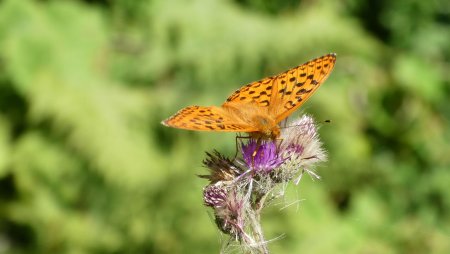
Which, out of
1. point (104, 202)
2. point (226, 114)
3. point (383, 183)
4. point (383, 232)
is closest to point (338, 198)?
point (383, 183)

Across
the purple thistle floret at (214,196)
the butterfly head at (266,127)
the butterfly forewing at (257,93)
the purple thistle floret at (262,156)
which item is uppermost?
the butterfly forewing at (257,93)

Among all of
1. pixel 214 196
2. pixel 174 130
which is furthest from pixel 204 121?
pixel 174 130

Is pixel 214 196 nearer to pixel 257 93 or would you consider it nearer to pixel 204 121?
pixel 204 121

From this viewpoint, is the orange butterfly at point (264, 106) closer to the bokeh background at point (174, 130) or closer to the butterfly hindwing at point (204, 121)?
the butterfly hindwing at point (204, 121)

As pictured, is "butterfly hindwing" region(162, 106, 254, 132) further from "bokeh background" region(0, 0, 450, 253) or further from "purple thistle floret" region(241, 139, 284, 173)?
"bokeh background" region(0, 0, 450, 253)

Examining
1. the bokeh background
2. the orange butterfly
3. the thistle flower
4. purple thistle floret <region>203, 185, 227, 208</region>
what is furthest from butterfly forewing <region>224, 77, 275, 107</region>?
the bokeh background

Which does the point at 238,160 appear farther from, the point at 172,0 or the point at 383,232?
the point at 172,0

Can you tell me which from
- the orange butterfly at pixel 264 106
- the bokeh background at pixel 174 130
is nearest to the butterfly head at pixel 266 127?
the orange butterfly at pixel 264 106
